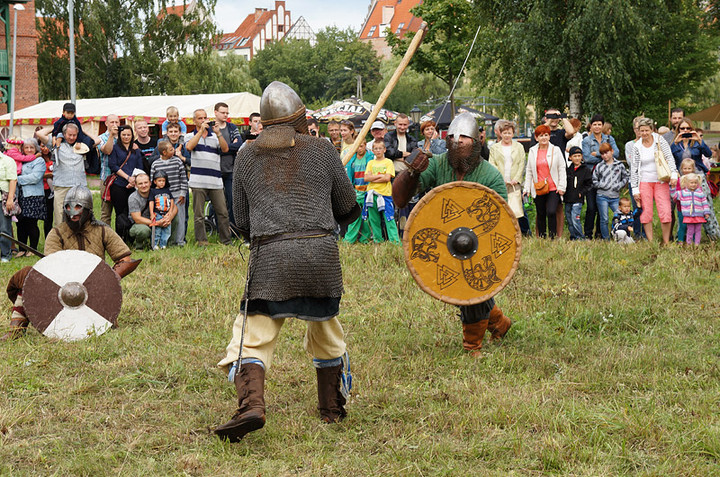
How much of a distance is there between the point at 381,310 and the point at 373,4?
3569 inches

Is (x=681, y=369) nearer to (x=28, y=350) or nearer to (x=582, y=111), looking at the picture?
(x=28, y=350)

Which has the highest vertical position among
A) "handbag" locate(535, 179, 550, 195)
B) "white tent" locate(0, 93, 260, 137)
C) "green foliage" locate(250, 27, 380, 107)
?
"green foliage" locate(250, 27, 380, 107)

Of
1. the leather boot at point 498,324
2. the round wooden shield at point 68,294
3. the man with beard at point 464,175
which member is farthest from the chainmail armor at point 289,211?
the round wooden shield at point 68,294

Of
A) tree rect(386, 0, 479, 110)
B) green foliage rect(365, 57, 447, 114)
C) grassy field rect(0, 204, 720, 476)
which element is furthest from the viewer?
green foliage rect(365, 57, 447, 114)

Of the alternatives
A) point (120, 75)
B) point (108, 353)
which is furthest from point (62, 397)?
point (120, 75)

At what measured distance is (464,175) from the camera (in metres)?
5.57

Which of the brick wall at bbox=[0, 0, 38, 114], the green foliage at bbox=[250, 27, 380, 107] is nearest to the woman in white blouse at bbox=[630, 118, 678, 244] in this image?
the brick wall at bbox=[0, 0, 38, 114]

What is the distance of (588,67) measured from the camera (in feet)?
69.5

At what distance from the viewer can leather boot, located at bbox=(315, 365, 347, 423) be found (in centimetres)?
437

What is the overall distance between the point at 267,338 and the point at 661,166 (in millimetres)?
6892

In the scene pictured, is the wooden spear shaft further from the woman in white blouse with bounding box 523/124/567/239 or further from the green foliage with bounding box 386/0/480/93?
the green foliage with bounding box 386/0/480/93

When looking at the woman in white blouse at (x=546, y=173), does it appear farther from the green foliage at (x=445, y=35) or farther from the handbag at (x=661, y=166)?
the green foliage at (x=445, y=35)

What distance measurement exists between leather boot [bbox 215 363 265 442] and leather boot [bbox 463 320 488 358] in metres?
1.89

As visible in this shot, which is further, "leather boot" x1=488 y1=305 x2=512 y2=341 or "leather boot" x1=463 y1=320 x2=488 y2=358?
"leather boot" x1=488 y1=305 x2=512 y2=341
